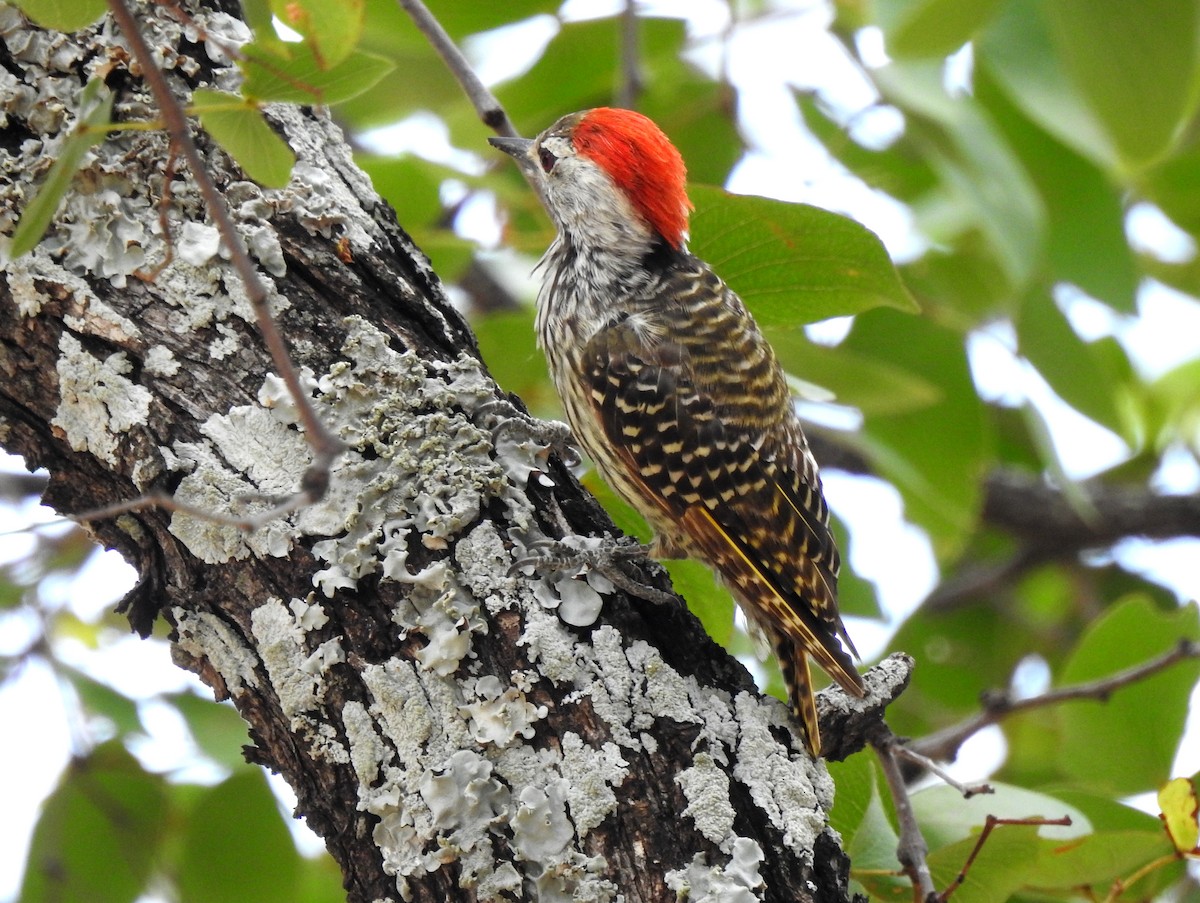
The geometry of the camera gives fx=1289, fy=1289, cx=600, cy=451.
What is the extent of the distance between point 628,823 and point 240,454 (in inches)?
28.4

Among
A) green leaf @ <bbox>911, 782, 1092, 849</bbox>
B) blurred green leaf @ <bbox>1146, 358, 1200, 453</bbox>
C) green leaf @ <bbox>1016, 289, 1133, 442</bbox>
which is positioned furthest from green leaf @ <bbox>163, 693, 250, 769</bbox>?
blurred green leaf @ <bbox>1146, 358, 1200, 453</bbox>

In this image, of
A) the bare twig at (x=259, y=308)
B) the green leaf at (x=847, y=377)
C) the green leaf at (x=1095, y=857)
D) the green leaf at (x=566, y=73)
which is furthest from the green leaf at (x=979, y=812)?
the green leaf at (x=566, y=73)

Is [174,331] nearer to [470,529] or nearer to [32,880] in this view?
[470,529]

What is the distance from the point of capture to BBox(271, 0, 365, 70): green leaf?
58.4 inches

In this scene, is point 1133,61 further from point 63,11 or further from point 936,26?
point 63,11

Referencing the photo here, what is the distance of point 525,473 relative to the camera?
1.93 metres

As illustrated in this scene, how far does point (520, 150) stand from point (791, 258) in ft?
2.69

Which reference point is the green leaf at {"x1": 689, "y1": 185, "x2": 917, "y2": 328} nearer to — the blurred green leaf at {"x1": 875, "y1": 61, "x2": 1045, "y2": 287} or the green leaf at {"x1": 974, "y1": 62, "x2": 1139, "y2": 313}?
the blurred green leaf at {"x1": 875, "y1": 61, "x2": 1045, "y2": 287}

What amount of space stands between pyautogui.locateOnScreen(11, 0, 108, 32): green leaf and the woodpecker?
117cm

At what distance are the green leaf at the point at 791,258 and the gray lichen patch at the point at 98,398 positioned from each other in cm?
106

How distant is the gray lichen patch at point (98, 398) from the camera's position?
1775 mm

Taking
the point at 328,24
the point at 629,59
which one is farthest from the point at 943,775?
the point at 629,59

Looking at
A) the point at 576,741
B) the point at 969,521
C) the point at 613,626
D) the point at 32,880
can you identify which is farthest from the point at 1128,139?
the point at 32,880

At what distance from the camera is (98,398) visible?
1.78m
